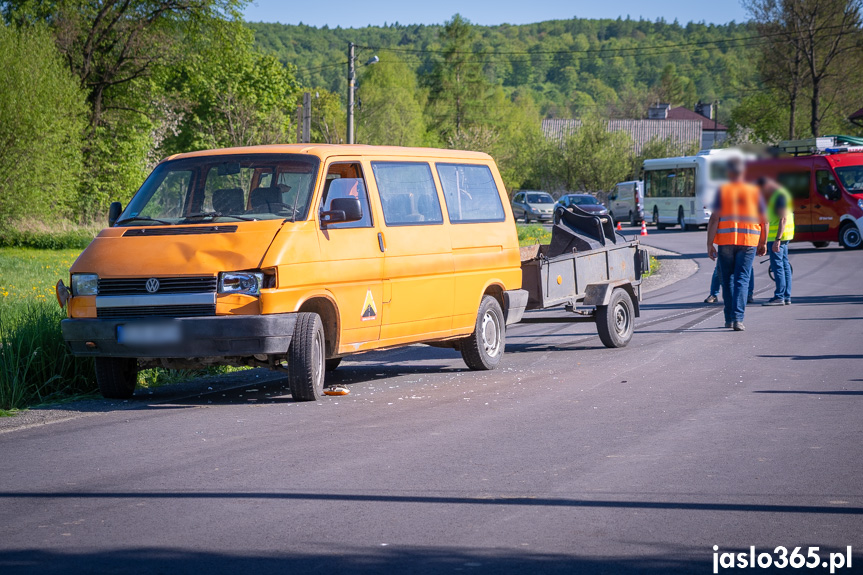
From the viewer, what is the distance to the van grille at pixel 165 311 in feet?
26.8

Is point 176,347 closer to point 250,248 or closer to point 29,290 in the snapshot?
point 250,248

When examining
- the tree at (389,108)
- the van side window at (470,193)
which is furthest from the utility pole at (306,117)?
the tree at (389,108)

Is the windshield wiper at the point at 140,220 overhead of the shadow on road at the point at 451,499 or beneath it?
overhead

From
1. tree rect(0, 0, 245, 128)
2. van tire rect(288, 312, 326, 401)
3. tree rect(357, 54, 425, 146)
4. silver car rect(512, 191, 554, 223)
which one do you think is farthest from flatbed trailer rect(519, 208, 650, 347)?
tree rect(357, 54, 425, 146)

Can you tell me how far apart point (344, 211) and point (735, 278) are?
6.98m

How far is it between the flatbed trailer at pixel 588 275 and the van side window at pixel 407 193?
172cm

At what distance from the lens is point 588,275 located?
12.1 metres

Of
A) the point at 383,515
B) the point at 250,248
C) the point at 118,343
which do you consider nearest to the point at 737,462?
the point at 383,515

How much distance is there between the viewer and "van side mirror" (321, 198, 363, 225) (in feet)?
28.4

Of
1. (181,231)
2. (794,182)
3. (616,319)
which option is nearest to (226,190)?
(181,231)

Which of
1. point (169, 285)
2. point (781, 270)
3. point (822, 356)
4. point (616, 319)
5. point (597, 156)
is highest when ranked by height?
point (597, 156)

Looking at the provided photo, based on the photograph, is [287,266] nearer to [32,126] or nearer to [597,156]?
[32,126]

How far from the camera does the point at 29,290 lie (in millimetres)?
16891

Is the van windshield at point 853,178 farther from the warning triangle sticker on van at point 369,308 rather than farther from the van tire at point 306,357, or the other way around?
the van tire at point 306,357
